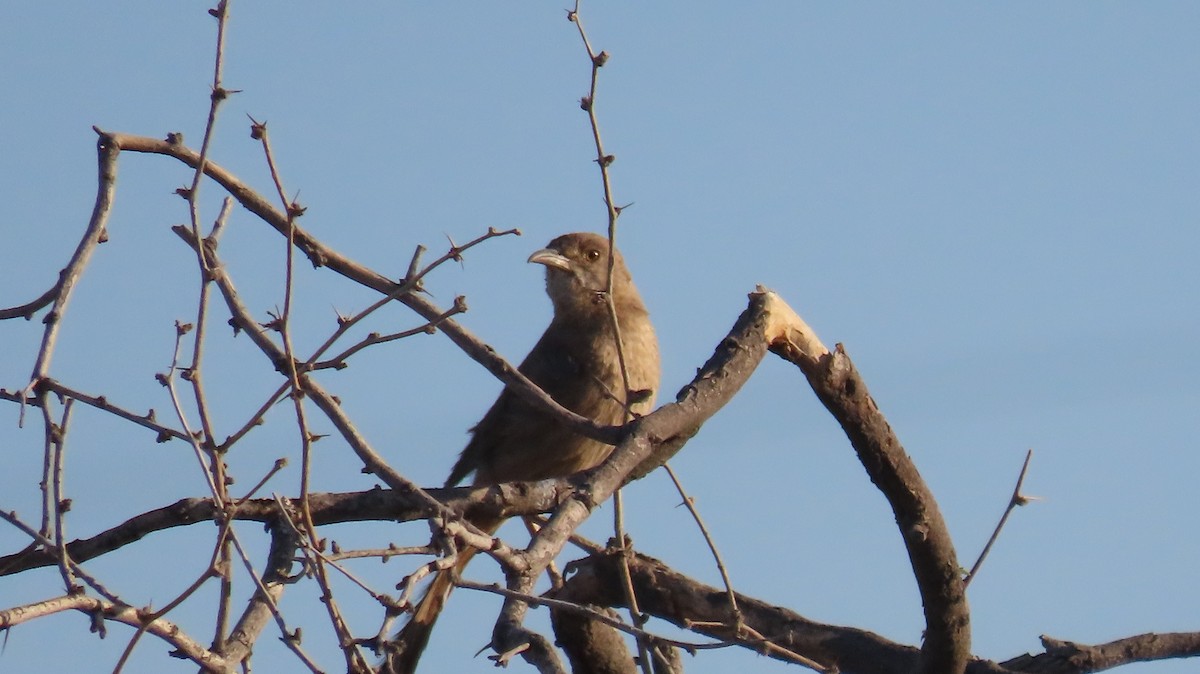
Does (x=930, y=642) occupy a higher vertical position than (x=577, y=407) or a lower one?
lower

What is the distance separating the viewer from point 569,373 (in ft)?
25.6

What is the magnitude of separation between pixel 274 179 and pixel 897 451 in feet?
7.28

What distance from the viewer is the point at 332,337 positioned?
11.7 ft

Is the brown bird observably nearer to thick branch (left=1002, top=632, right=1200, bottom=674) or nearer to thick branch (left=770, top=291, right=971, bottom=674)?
thick branch (left=770, top=291, right=971, bottom=674)

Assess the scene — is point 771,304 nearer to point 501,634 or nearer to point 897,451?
point 897,451

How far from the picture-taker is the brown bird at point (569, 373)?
7.50 metres

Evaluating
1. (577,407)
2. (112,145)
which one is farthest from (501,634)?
(577,407)

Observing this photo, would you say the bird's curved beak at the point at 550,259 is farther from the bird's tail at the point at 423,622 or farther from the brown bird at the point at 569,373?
the bird's tail at the point at 423,622

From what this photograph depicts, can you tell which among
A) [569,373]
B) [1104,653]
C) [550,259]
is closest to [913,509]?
[1104,653]

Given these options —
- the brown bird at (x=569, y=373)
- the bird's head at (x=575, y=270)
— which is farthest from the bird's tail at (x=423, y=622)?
the bird's head at (x=575, y=270)

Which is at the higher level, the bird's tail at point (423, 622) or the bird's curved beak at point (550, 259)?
the bird's curved beak at point (550, 259)

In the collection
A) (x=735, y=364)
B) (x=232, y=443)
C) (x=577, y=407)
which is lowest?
(x=232, y=443)

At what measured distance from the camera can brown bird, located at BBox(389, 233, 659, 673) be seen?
750cm

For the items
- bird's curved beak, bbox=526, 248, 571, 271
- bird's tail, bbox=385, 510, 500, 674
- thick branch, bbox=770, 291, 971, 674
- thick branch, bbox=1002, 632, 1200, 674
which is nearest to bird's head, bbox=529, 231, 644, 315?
bird's curved beak, bbox=526, 248, 571, 271
